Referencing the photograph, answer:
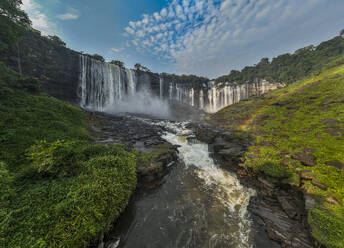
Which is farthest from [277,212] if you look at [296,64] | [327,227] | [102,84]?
[296,64]

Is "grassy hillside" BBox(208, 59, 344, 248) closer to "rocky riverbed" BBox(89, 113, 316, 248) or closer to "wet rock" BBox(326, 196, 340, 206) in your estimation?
"wet rock" BBox(326, 196, 340, 206)

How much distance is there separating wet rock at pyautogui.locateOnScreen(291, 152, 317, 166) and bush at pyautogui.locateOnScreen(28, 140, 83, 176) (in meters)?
12.8

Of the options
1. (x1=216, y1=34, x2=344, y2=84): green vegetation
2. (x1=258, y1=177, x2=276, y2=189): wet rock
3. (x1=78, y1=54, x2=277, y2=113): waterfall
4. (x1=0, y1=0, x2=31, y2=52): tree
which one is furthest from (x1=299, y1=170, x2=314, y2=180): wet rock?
(x1=216, y1=34, x2=344, y2=84): green vegetation

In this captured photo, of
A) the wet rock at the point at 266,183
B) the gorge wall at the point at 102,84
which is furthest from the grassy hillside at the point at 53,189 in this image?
the gorge wall at the point at 102,84

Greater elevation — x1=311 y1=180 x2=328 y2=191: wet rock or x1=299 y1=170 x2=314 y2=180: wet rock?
x1=299 y1=170 x2=314 y2=180: wet rock

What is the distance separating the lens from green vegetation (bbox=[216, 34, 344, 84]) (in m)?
36.4

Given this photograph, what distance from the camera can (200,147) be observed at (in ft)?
45.5

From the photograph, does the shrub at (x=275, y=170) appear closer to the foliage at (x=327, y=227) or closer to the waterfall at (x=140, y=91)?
the foliage at (x=327, y=227)

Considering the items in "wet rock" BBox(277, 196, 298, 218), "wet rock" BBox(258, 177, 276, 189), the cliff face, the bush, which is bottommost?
"wet rock" BBox(277, 196, 298, 218)

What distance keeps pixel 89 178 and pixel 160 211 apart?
3.75 m

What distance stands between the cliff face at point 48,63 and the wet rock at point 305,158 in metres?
37.7

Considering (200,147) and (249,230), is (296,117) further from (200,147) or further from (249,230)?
(249,230)

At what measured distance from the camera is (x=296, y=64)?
42.4 metres

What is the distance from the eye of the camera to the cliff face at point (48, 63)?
69.3 feet
